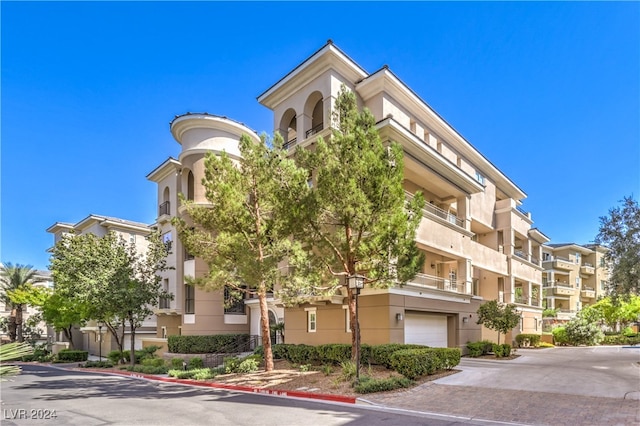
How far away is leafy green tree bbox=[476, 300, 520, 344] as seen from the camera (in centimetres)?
2369

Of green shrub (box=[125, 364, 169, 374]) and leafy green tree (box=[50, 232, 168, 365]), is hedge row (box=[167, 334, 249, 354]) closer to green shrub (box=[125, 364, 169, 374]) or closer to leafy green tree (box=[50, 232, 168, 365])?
leafy green tree (box=[50, 232, 168, 365])

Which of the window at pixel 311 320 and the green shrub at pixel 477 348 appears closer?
the window at pixel 311 320

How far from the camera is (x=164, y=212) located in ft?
116

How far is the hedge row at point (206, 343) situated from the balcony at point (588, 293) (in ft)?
175

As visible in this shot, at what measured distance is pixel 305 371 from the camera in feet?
58.4

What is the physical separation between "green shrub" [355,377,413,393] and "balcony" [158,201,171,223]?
24.6 m

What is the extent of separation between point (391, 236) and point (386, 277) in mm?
1671

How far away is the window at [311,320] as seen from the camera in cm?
2208

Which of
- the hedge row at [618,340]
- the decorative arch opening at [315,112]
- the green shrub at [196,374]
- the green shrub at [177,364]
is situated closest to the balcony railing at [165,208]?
the green shrub at [177,364]

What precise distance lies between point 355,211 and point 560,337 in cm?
3073

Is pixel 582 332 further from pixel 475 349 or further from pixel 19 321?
pixel 19 321

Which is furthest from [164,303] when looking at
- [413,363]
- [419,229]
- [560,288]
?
[560,288]

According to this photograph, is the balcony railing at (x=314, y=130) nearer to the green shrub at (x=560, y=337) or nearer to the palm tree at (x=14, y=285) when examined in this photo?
the green shrub at (x=560, y=337)

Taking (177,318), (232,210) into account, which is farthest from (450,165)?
(177,318)
